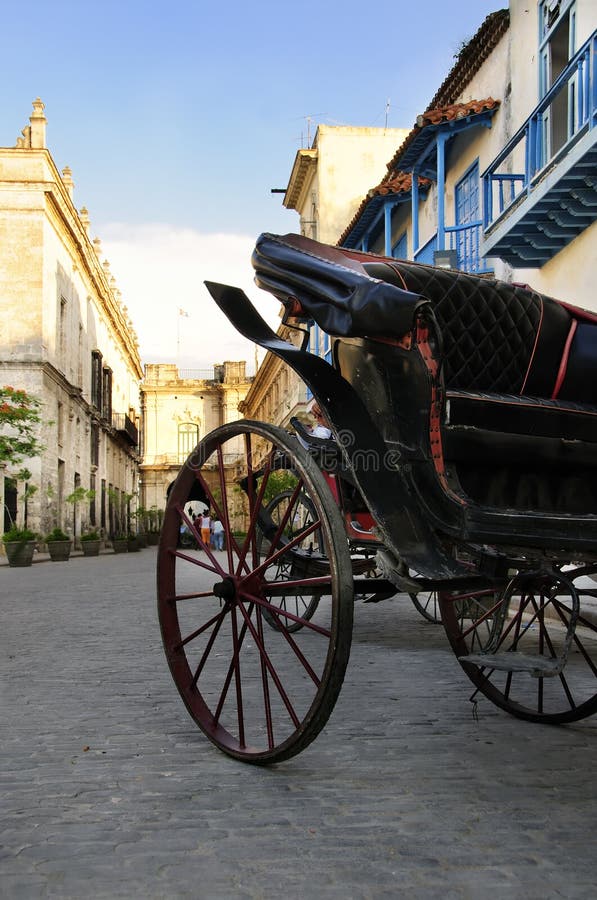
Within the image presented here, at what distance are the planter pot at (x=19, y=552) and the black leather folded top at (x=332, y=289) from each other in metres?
17.7

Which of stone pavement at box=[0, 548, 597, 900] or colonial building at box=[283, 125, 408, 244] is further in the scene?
colonial building at box=[283, 125, 408, 244]

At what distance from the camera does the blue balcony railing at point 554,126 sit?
971cm

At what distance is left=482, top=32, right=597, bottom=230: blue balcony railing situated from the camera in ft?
31.9

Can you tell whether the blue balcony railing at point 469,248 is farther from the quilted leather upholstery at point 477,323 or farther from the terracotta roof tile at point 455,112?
the quilted leather upholstery at point 477,323

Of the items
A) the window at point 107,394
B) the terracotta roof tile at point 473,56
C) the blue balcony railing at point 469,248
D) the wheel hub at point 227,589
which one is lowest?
the wheel hub at point 227,589

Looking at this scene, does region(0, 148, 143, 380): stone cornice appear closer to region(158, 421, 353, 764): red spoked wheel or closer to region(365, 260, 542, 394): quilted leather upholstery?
region(158, 421, 353, 764): red spoked wheel

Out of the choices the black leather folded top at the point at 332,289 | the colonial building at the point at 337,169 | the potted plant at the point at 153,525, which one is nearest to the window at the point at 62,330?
the colonial building at the point at 337,169

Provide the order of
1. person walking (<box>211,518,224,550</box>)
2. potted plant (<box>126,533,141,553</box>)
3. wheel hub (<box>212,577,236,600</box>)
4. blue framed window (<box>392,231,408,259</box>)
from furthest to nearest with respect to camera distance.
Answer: potted plant (<box>126,533,141,553</box>) → person walking (<box>211,518,224,550</box>) → blue framed window (<box>392,231,408,259</box>) → wheel hub (<box>212,577,236,600</box>)

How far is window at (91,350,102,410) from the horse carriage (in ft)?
121

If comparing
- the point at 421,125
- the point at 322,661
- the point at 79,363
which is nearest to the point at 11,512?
the point at 79,363

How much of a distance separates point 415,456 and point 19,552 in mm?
18626

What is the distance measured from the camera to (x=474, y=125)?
50.5 feet

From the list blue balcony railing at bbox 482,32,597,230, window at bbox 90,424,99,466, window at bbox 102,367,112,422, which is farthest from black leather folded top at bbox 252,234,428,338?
window at bbox 102,367,112,422

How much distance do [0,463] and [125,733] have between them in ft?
75.7
